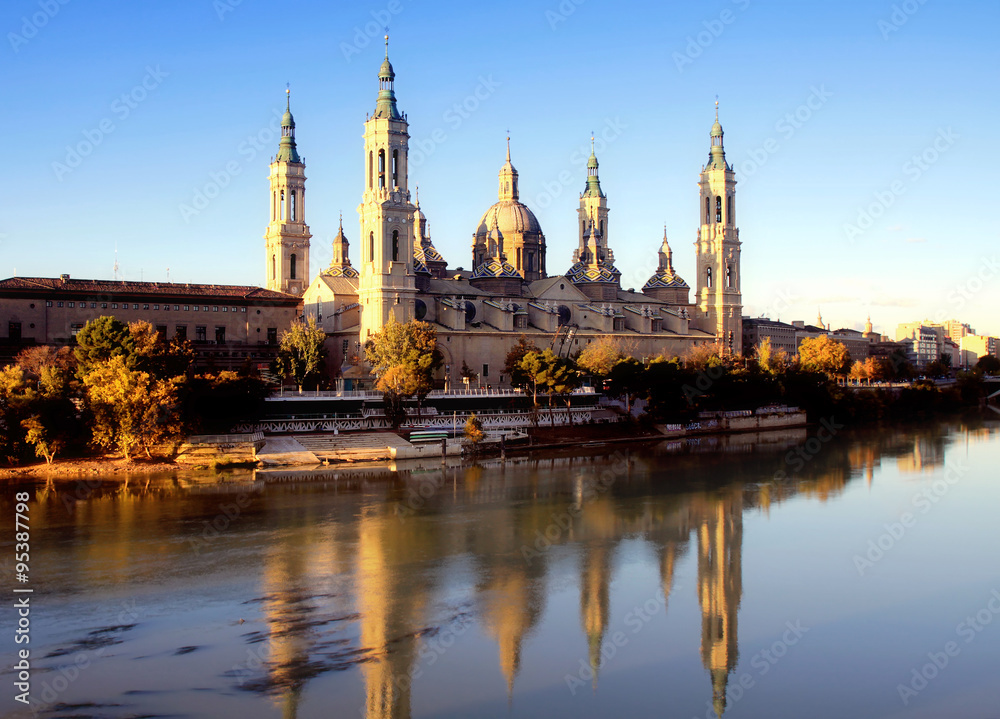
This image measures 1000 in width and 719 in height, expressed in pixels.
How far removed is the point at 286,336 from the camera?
155 ft

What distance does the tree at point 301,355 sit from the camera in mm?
46000

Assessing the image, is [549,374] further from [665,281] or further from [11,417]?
[665,281]

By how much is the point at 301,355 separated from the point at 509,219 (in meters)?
25.8

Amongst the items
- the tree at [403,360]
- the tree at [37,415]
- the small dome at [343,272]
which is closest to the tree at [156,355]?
the tree at [37,415]

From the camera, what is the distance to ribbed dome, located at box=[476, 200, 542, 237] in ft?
223

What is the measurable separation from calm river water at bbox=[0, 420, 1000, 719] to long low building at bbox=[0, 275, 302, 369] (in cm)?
1867

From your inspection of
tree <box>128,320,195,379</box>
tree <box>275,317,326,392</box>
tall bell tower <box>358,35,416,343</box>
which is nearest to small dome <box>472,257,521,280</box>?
tall bell tower <box>358,35,416,343</box>

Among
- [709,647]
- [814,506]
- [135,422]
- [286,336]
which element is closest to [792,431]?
[814,506]

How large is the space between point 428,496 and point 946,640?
16.2 m

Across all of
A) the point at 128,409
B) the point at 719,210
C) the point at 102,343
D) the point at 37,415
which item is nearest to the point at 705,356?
the point at 719,210

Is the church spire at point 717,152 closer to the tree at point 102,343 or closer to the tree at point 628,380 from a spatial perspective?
the tree at point 628,380

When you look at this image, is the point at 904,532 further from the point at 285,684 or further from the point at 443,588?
the point at 285,684

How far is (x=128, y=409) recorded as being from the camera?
109 ft

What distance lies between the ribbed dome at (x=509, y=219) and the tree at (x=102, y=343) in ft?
111
